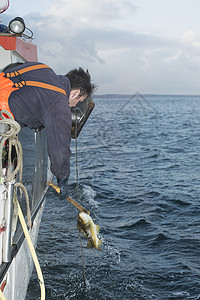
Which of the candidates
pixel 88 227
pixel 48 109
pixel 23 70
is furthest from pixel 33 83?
pixel 88 227

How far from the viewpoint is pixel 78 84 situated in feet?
14.3

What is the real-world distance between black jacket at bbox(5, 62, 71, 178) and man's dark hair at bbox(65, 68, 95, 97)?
1.39ft

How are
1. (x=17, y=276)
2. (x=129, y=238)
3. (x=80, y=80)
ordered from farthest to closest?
(x=129, y=238) → (x=80, y=80) → (x=17, y=276)

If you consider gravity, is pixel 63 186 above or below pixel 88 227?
above

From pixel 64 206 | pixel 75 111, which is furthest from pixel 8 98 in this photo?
pixel 64 206

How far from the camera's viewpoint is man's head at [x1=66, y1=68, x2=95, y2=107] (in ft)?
14.3

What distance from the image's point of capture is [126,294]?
5.60 metres

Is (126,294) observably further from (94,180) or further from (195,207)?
(94,180)

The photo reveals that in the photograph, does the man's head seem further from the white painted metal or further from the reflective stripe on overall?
the white painted metal

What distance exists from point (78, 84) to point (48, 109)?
2.28ft

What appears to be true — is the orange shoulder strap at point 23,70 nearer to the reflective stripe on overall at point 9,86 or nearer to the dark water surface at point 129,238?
the reflective stripe on overall at point 9,86

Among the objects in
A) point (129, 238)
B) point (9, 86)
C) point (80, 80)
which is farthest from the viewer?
point (129, 238)

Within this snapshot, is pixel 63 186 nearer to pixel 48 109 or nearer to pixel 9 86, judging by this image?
pixel 48 109

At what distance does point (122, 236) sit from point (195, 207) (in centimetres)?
281
